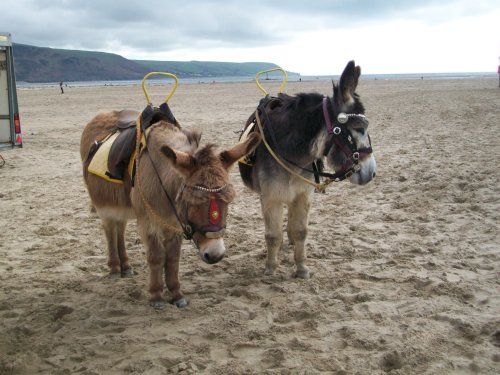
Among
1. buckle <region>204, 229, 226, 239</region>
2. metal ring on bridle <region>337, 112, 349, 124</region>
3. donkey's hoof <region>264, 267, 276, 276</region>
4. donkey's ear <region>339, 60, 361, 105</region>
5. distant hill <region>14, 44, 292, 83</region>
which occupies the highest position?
distant hill <region>14, 44, 292, 83</region>

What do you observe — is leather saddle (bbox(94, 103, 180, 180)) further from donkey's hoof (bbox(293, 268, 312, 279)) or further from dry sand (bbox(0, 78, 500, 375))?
donkey's hoof (bbox(293, 268, 312, 279))

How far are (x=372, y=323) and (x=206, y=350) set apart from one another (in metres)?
1.41

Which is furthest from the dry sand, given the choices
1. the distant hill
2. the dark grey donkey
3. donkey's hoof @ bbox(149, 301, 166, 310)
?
the distant hill

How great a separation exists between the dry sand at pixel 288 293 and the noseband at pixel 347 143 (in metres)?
1.24

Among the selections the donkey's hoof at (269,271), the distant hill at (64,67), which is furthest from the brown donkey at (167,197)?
the distant hill at (64,67)

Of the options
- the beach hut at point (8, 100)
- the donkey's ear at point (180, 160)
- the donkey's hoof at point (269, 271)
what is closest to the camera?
the donkey's ear at point (180, 160)

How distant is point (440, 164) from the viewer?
860 centimetres

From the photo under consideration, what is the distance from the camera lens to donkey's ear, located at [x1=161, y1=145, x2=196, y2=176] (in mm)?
2928

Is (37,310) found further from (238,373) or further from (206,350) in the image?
(238,373)

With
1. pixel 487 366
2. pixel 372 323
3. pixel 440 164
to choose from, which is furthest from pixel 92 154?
pixel 440 164

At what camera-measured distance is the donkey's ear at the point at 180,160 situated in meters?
2.93

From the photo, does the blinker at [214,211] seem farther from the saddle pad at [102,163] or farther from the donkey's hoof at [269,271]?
the donkey's hoof at [269,271]

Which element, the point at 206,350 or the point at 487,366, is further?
the point at 206,350

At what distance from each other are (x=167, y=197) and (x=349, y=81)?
1952 millimetres
